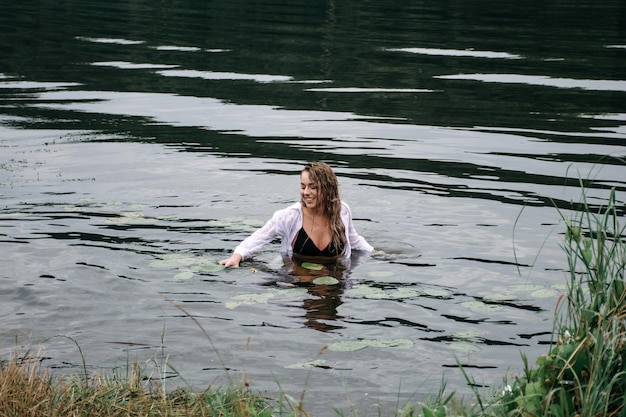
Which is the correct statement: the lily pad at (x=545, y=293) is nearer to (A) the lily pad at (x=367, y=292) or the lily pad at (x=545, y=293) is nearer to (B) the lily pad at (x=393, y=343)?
(A) the lily pad at (x=367, y=292)

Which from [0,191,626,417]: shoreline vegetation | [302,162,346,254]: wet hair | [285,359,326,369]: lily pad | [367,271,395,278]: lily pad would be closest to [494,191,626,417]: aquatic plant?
[0,191,626,417]: shoreline vegetation

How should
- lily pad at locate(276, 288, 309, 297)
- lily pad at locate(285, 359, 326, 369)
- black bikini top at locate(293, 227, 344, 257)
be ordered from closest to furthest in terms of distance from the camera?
lily pad at locate(285, 359, 326, 369)
lily pad at locate(276, 288, 309, 297)
black bikini top at locate(293, 227, 344, 257)

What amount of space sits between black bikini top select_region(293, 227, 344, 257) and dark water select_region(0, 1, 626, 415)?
0.29 metres

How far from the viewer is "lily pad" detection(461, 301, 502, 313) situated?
9.58 metres

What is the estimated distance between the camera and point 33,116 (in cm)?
1970

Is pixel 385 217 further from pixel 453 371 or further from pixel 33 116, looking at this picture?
pixel 33 116

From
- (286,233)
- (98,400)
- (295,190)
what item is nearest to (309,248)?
(286,233)

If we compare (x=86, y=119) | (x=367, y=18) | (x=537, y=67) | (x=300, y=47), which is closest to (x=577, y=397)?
(x=86, y=119)

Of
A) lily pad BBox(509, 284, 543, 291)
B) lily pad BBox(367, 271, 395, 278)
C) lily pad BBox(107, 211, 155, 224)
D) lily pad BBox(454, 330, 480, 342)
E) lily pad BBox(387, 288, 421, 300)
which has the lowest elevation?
lily pad BBox(454, 330, 480, 342)

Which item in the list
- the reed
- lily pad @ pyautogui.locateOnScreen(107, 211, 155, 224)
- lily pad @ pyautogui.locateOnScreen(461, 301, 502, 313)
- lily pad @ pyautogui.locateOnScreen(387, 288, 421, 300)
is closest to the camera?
the reed

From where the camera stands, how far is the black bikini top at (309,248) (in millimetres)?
11336

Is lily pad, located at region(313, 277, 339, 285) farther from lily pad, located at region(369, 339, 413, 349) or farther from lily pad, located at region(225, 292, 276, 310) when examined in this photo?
lily pad, located at region(369, 339, 413, 349)

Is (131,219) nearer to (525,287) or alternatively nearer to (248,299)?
(248,299)

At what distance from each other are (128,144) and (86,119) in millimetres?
2491
